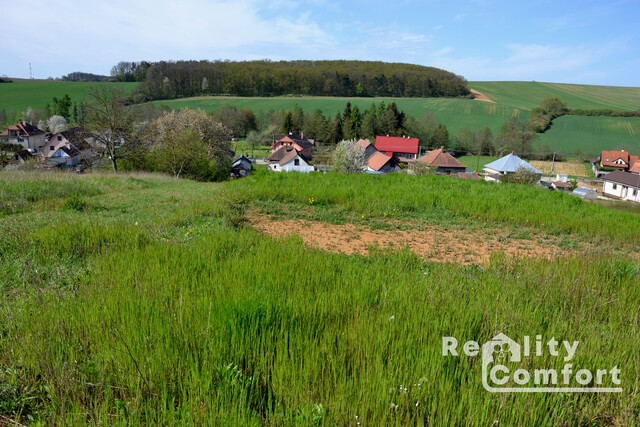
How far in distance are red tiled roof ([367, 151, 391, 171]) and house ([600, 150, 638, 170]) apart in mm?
45363

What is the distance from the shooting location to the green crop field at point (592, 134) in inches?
3000

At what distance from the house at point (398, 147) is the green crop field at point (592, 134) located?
98.6 feet

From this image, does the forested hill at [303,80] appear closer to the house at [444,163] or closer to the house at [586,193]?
the house at [444,163]

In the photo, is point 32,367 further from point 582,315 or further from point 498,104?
point 498,104

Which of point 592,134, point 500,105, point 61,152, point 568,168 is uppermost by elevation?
point 500,105

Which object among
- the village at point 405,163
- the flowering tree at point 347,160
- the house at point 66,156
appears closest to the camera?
the village at point 405,163

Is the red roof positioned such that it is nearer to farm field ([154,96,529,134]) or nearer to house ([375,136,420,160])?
house ([375,136,420,160])

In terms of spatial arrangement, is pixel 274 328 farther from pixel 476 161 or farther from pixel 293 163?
pixel 476 161

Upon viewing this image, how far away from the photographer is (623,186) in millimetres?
46000

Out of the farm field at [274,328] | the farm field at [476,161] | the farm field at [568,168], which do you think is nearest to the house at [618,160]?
the farm field at [568,168]

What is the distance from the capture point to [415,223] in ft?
29.3

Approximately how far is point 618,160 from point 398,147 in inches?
1659

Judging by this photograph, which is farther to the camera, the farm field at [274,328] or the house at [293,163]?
the house at [293,163]

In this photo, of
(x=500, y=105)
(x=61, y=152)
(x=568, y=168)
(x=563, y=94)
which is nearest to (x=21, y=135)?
(x=61, y=152)
